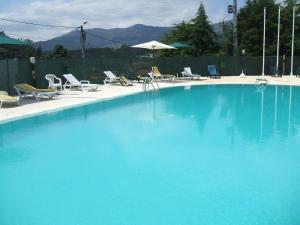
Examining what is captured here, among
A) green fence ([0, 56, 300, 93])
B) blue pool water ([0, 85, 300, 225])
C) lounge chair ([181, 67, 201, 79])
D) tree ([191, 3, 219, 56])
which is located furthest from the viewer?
tree ([191, 3, 219, 56])

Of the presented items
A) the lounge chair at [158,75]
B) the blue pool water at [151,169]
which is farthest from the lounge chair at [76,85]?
the blue pool water at [151,169]

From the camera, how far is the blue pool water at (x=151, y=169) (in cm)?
432

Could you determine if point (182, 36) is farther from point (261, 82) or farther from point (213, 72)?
point (261, 82)

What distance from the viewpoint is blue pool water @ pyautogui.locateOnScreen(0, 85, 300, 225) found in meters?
4.32

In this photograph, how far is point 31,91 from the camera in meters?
13.0

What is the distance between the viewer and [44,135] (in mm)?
8516

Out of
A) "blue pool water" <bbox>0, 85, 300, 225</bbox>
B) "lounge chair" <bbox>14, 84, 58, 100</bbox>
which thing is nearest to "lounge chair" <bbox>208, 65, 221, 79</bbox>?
"lounge chair" <bbox>14, 84, 58, 100</bbox>

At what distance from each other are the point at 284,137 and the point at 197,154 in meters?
2.44

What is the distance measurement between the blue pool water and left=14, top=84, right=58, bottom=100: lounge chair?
2348 mm

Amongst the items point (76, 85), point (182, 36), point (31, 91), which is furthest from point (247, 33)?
point (31, 91)

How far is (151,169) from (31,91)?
26.9ft

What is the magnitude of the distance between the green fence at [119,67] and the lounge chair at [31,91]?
1311 mm

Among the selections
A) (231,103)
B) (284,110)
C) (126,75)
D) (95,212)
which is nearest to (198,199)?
(95,212)

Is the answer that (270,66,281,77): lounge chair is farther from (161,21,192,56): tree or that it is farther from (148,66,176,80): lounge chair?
(161,21,192,56): tree
